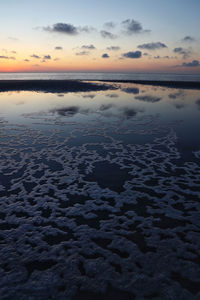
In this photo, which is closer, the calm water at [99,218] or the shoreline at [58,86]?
the calm water at [99,218]

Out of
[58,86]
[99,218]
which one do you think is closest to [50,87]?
[58,86]

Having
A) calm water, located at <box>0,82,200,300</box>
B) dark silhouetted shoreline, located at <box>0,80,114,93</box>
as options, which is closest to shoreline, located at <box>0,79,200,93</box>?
dark silhouetted shoreline, located at <box>0,80,114,93</box>

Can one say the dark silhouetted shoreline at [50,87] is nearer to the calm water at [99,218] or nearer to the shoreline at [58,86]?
the shoreline at [58,86]

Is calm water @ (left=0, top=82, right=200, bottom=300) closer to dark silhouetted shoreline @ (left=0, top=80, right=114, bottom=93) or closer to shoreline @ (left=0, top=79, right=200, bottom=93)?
dark silhouetted shoreline @ (left=0, top=80, right=114, bottom=93)

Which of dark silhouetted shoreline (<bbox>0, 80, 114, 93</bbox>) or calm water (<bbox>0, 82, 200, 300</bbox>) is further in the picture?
dark silhouetted shoreline (<bbox>0, 80, 114, 93</bbox>)

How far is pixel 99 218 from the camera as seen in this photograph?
7.74m

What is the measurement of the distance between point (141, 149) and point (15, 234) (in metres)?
9.86

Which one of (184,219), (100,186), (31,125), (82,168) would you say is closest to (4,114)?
(31,125)

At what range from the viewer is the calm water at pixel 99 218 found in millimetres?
5355

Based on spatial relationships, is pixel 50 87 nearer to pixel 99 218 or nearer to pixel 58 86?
pixel 58 86

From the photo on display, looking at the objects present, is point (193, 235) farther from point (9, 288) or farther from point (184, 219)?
point (9, 288)

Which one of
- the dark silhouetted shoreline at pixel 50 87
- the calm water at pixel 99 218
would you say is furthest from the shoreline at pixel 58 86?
the calm water at pixel 99 218

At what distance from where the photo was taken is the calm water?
5355 mm

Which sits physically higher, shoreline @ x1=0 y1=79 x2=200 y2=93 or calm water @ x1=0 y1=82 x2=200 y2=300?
shoreline @ x1=0 y1=79 x2=200 y2=93
